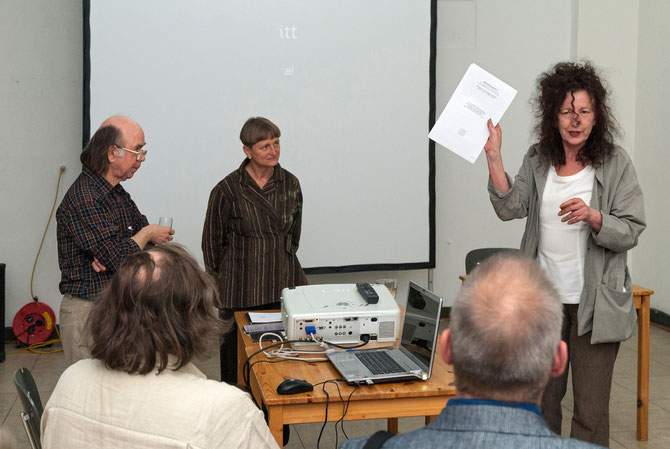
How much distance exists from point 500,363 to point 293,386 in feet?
3.67

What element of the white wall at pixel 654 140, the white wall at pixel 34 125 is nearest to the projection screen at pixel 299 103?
the white wall at pixel 34 125

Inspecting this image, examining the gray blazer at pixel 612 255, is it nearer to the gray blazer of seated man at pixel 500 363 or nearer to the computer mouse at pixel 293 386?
the computer mouse at pixel 293 386

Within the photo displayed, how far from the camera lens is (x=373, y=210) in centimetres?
525

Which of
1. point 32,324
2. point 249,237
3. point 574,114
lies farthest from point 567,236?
point 32,324

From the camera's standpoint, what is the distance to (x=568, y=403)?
13.1 feet

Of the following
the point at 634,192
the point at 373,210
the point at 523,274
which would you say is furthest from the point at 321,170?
the point at 523,274

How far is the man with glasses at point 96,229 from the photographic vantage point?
257 centimetres

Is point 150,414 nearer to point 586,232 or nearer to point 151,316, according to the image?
point 151,316

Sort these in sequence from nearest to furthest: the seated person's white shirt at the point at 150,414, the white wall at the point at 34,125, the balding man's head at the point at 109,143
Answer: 1. the seated person's white shirt at the point at 150,414
2. the balding man's head at the point at 109,143
3. the white wall at the point at 34,125

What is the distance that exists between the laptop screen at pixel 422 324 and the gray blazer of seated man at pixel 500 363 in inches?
42.6

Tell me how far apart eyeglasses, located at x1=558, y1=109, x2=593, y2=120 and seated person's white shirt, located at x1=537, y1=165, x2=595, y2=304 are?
18 centimetres

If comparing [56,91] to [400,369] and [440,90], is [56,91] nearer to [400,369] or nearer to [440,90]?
[440,90]

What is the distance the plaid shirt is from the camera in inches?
101

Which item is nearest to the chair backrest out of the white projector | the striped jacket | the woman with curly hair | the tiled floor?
the tiled floor
